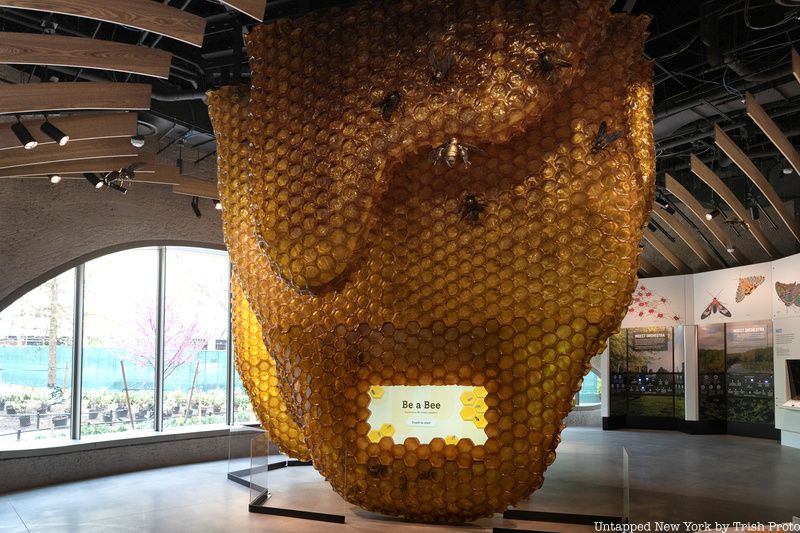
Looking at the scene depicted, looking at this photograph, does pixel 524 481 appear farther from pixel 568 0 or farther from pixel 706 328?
pixel 706 328

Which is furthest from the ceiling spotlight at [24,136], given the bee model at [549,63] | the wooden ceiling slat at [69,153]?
the bee model at [549,63]

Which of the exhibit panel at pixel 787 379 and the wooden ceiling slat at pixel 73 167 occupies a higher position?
the wooden ceiling slat at pixel 73 167

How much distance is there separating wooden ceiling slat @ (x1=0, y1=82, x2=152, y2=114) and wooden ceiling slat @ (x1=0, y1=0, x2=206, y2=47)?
1055 millimetres

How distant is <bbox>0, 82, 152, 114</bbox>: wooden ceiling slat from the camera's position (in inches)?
267

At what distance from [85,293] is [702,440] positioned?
1221 cm

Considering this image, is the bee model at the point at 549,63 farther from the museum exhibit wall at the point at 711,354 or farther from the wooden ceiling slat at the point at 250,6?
the museum exhibit wall at the point at 711,354

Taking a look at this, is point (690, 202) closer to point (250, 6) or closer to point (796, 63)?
point (796, 63)

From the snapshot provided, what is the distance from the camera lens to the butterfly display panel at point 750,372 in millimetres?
15461

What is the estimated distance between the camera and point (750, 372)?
1585 cm

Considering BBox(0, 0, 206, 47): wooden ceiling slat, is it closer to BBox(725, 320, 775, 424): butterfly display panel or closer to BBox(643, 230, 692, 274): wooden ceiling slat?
BBox(643, 230, 692, 274): wooden ceiling slat

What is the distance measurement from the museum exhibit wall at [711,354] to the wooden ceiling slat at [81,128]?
39.3 feet

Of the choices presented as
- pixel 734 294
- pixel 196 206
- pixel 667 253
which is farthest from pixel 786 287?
pixel 196 206

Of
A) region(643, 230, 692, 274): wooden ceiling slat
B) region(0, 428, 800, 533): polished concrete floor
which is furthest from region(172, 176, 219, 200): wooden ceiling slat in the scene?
region(643, 230, 692, 274): wooden ceiling slat

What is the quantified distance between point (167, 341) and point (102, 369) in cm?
124
